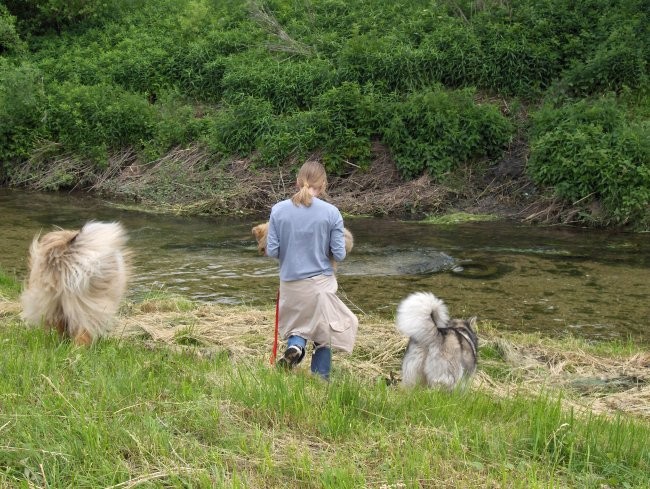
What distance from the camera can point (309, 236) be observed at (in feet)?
21.8

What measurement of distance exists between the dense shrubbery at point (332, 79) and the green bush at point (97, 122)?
0.04m

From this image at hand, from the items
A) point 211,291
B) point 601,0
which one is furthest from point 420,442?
point 601,0

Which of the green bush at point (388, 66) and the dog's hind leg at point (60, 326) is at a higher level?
the green bush at point (388, 66)

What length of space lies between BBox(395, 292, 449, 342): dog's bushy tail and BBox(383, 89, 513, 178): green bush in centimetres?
1249

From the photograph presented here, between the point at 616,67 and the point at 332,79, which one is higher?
the point at 616,67

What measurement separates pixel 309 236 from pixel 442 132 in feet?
41.9

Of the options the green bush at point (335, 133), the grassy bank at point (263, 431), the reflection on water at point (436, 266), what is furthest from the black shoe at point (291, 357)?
the green bush at point (335, 133)

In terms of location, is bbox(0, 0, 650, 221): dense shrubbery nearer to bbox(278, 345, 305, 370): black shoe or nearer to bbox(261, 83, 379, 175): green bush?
bbox(261, 83, 379, 175): green bush

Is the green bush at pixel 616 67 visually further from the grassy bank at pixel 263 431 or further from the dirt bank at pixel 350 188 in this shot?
the grassy bank at pixel 263 431

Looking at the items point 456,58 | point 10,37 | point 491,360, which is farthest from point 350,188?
point 10,37

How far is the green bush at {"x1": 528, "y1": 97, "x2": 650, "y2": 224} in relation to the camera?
1636 centimetres

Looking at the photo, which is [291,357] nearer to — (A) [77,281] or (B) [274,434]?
(A) [77,281]

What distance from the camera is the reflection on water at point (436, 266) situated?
11203mm

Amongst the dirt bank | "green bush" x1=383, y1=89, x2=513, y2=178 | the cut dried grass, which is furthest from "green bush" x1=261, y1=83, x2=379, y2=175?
the cut dried grass
